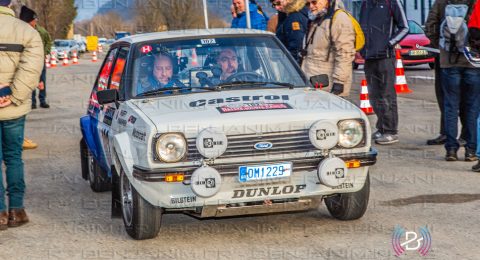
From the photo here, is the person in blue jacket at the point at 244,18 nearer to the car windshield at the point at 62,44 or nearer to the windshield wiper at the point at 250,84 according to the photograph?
the windshield wiper at the point at 250,84

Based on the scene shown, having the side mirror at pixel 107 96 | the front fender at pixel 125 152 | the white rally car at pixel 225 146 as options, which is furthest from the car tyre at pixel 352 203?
the side mirror at pixel 107 96

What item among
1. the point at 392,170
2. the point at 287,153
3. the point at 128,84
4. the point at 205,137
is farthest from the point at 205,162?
the point at 392,170

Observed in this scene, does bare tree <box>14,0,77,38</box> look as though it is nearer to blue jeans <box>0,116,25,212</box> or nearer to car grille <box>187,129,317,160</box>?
blue jeans <box>0,116,25,212</box>

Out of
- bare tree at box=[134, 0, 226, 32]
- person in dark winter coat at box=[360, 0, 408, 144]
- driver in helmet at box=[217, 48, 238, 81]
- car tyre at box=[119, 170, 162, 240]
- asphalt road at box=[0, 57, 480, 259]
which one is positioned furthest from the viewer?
bare tree at box=[134, 0, 226, 32]

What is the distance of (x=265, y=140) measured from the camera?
20.1 feet

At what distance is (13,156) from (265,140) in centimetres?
225

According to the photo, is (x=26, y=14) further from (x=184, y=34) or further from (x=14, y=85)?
(x=14, y=85)

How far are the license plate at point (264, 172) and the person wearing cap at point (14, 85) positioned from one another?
2.00 m

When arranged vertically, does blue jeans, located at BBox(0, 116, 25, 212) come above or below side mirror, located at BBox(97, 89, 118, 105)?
below

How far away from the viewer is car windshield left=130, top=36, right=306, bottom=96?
711 centimetres

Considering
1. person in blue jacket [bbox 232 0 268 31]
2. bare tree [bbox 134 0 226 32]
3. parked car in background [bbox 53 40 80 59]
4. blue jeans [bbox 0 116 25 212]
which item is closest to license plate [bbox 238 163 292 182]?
blue jeans [bbox 0 116 25 212]

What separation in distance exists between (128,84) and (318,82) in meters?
1.63

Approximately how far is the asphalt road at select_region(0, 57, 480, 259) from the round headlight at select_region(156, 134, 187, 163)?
0.64 metres

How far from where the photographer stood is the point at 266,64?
7426mm
